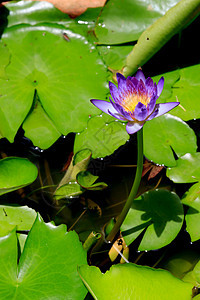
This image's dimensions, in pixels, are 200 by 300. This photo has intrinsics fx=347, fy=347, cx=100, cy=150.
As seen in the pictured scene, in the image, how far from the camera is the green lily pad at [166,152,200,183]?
1.66 meters

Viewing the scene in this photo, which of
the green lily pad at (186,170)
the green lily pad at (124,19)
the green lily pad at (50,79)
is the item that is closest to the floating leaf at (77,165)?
the green lily pad at (50,79)

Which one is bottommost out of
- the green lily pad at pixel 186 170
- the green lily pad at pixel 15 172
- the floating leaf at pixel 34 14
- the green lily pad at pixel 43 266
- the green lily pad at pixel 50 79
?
the green lily pad at pixel 186 170

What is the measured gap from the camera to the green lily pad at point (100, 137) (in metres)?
1.79

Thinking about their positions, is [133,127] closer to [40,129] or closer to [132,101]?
[132,101]

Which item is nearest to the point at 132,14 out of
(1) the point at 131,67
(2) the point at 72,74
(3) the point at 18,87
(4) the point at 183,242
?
(1) the point at 131,67

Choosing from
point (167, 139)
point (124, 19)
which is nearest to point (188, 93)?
point (167, 139)

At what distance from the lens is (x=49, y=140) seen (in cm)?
182

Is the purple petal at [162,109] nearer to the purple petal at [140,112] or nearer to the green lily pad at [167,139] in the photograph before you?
the purple petal at [140,112]

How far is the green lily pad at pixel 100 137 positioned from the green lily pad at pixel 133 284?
63 centimetres

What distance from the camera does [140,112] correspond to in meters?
1.18

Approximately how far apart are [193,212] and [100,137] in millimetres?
601

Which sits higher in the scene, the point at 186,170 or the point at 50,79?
the point at 50,79

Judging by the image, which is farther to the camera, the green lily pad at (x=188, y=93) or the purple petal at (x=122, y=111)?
the green lily pad at (x=188, y=93)

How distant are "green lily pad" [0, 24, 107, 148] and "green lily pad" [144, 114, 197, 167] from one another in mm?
334
